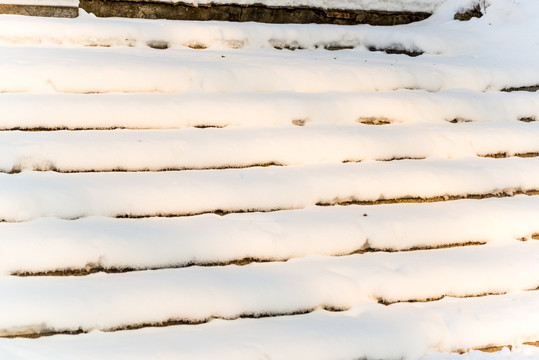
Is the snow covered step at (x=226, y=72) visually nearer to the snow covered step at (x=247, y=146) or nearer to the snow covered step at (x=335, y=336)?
the snow covered step at (x=247, y=146)

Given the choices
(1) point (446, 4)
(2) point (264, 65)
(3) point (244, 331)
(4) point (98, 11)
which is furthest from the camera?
(1) point (446, 4)

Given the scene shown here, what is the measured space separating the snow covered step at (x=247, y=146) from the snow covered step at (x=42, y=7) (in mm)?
1376

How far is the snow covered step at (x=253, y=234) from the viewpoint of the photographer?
2666 mm

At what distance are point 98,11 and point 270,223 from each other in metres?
2.29

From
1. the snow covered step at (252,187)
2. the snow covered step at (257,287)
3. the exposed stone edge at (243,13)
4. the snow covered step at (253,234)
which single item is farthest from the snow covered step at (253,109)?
the exposed stone edge at (243,13)

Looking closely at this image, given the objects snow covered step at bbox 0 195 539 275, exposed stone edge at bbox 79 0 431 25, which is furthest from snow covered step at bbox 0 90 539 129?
exposed stone edge at bbox 79 0 431 25

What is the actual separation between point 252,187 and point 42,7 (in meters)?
2.03

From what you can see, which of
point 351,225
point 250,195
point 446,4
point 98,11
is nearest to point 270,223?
point 250,195

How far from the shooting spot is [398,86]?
4.14 meters

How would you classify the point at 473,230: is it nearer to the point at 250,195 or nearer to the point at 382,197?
the point at 382,197

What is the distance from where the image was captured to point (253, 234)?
9.63 ft

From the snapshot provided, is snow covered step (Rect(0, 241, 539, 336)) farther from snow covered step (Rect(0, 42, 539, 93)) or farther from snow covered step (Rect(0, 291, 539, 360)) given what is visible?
snow covered step (Rect(0, 42, 539, 93))

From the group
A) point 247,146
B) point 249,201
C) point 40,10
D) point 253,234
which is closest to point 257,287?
point 253,234

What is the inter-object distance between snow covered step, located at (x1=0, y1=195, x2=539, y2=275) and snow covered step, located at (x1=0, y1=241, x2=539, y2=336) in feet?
0.21
